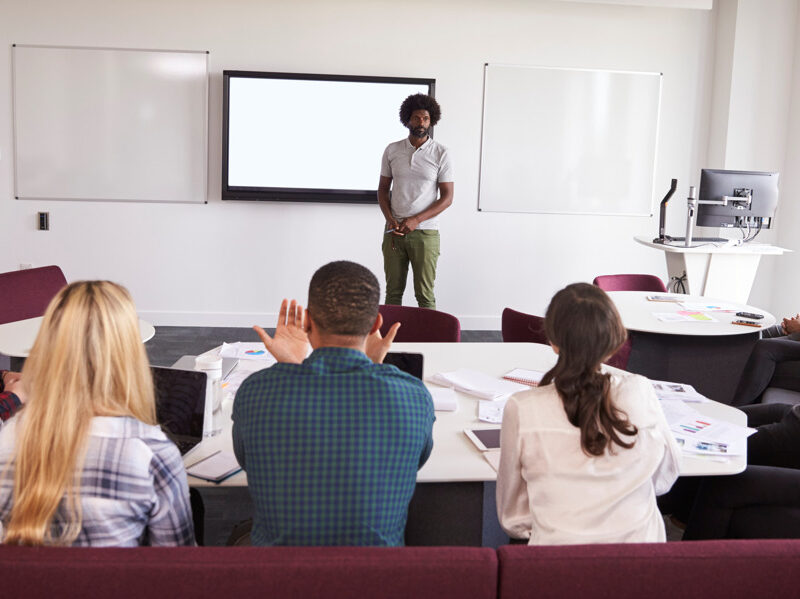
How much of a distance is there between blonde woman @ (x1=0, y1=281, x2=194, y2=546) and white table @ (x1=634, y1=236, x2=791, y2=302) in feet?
13.6

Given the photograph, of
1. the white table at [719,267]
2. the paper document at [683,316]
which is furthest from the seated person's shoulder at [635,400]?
the white table at [719,267]

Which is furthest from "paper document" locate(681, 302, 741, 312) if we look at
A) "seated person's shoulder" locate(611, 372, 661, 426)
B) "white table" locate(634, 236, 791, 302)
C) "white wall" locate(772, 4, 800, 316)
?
"white wall" locate(772, 4, 800, 316)

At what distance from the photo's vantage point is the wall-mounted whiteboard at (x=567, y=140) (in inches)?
248

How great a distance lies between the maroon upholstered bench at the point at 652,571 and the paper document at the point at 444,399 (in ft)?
3.32

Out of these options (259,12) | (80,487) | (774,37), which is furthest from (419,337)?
(774,37)

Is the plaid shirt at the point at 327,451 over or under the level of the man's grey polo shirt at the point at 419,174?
under

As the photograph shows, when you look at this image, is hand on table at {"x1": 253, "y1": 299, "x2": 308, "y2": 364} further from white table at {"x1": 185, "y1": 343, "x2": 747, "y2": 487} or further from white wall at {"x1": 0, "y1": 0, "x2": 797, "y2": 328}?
white wall at {"x1": 0, "y1": 0, "x2": 797, "y2": 328}

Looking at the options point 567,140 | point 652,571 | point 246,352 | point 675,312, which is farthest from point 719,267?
point 652,571

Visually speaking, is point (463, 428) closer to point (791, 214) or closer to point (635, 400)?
point (635, 400)

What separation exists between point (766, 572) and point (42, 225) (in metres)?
6.14

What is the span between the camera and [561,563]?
1.22 m

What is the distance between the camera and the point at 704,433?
2109mm

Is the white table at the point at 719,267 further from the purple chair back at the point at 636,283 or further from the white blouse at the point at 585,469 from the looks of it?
the white blouse at the point at 585,469

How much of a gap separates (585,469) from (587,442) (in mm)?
61
